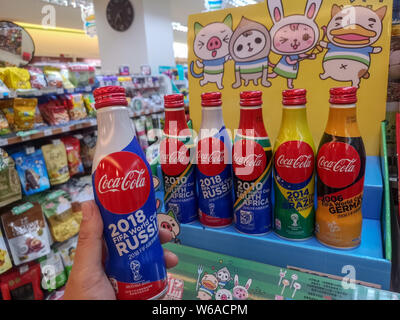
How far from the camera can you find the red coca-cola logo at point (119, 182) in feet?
2.17

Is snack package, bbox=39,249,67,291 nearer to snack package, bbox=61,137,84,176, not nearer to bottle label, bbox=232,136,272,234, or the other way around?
snack package, bbox=61,137,84,176

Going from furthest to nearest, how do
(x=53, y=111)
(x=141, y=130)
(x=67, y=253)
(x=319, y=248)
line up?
(x=141, y=130) → (x=67, y=253) → (x=53, y=111) → (x=319, y=248)

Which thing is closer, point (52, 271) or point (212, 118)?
point (212, 118)

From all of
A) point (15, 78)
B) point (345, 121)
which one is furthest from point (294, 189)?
point (15, 78)

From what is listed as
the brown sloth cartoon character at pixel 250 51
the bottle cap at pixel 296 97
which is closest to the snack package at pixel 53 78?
the brown sloth cartoon character at pixel 250 51

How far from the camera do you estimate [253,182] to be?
807 mm

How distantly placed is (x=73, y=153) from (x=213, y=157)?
2.07 meters

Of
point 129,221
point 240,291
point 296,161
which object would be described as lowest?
point 240,291

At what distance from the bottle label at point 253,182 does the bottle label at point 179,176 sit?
0.16m

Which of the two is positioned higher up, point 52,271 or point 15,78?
point 15,78

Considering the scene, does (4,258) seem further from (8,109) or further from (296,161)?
(296,161)

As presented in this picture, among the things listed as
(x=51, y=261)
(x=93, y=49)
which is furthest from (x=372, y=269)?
(x=93, y=49)
